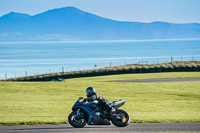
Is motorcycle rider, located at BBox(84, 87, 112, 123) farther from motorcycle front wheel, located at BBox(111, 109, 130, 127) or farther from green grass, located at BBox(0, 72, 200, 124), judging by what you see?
green grass, located at BBox(0, 72, 200, 124)

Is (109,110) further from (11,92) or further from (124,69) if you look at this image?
(124,69)

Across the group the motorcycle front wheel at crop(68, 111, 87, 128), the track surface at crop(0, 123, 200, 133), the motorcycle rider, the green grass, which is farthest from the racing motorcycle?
the green grass

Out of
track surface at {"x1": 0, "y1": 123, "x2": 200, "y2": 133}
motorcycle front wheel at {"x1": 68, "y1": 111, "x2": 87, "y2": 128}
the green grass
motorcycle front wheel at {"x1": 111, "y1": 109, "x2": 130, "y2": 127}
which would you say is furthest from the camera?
the green grass

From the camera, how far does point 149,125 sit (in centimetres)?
1456

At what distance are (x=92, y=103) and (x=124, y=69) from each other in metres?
54.9

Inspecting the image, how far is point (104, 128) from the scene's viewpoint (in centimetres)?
1370

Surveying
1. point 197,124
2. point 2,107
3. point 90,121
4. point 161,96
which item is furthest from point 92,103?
point 161,96

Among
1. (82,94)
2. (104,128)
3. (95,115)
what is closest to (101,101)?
(95,115)

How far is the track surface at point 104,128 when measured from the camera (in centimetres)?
1316

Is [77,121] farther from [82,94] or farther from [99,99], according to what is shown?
[82,94]

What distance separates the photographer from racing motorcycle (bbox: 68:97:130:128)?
13328 mm

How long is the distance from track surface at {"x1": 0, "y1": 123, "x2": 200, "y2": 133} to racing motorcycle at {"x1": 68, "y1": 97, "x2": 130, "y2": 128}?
0.76 ft

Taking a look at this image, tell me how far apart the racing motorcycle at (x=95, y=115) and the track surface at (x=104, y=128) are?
23 cm

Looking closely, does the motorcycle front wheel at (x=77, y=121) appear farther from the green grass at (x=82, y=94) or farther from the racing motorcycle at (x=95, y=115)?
the green grass at (x=82, y=94)
